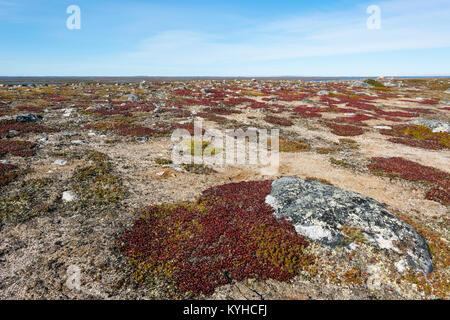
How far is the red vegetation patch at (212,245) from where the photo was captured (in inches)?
357

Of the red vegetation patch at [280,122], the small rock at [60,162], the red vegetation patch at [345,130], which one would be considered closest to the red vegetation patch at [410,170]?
the red vegetation patch at [345,130]

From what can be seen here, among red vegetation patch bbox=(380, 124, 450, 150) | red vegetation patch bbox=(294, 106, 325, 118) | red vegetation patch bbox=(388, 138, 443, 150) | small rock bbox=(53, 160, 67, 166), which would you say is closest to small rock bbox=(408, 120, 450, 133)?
red vegetation patch bbox=(380, 124, 450, 150)

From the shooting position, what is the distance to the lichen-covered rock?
383 inches

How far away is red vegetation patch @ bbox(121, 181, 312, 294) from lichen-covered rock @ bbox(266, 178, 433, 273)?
748 millimetres

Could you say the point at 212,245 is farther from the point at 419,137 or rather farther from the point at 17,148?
the point at 419,137

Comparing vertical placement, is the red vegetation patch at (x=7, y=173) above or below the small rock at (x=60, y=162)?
below

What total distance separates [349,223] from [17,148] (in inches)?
1055

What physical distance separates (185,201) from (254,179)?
586 centimetres

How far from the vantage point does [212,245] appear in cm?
1055

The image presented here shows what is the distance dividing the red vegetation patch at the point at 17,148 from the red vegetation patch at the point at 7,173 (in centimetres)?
296

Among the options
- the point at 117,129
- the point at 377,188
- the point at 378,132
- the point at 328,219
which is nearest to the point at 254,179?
the point at 328,219

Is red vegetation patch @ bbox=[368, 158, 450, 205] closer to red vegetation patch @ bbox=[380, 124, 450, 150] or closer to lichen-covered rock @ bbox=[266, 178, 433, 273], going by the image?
lichen-covered rock @ bbox=[266, 178, 433, 273]

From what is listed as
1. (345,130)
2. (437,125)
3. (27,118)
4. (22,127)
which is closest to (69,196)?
A: (22,127)

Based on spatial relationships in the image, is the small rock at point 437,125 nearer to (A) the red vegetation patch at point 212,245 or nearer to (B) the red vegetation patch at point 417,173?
(B) the red vegetation patch at point 417,173
